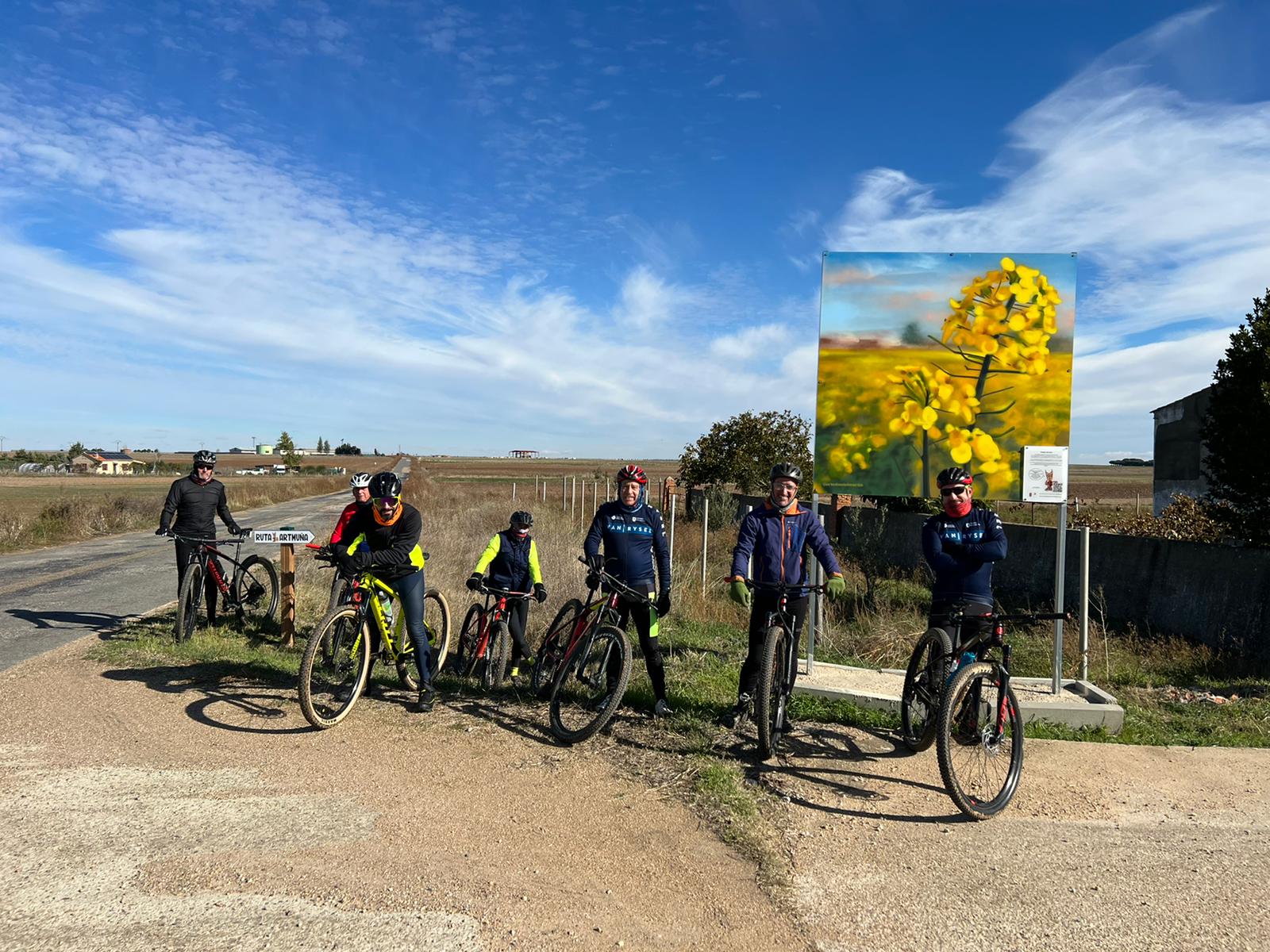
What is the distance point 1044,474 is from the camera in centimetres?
718

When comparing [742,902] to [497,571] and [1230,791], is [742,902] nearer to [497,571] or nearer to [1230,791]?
[1230,791]

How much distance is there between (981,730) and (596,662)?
2556mm

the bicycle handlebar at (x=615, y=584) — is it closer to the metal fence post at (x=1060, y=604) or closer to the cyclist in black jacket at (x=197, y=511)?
the metal fence post at (x=1060, y=604)

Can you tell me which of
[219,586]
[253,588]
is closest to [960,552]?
[219,586]

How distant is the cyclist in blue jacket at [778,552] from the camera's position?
5672 millimetres

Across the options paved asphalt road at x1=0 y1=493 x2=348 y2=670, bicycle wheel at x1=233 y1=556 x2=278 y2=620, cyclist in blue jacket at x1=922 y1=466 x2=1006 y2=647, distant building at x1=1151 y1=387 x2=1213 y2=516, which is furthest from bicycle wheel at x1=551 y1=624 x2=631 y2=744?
distant building at x1=1151 y1=387 x2=1213 y2=516

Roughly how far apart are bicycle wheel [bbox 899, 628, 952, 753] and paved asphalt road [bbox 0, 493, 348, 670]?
7709 mm

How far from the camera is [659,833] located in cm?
429

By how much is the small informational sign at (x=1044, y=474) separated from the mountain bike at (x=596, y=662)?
3548 mm

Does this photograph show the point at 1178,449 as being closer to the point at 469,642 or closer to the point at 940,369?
the point at 940,369

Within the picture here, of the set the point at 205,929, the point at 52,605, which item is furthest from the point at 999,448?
the point at 52,605

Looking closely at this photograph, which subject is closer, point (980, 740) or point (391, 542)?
point (980, 740)

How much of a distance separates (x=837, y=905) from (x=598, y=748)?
7.53 feet

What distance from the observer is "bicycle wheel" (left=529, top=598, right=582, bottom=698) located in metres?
6.46
